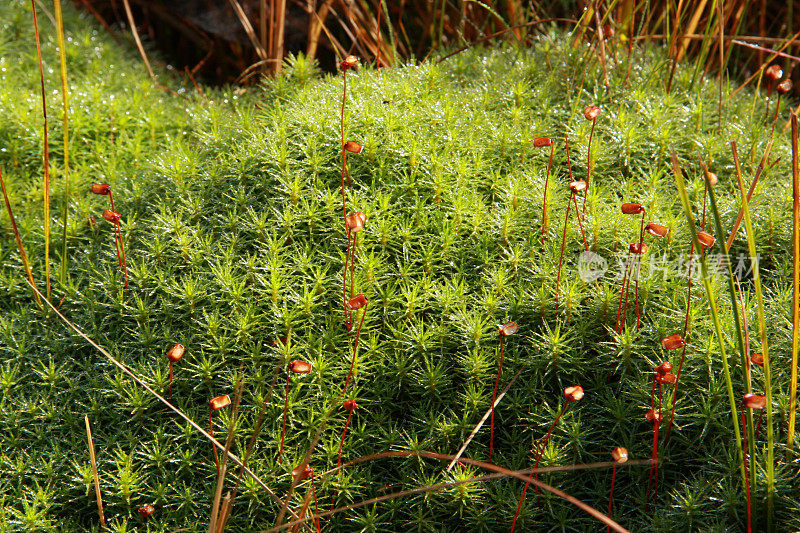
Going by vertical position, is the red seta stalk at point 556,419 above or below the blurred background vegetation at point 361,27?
below

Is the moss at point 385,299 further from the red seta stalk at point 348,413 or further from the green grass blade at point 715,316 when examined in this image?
the green grass blade at point 715,316

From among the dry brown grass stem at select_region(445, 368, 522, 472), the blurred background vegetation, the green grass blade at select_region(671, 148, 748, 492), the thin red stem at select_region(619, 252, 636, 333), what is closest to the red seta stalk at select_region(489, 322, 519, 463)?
the dry brown grass stem at select_region(445, 368, 522, 472)

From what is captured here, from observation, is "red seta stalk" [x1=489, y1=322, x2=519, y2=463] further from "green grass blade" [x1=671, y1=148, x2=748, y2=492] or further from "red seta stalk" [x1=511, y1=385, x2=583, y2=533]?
"green grass blade" [x1=671, y1=148, x2=748, y2=492]

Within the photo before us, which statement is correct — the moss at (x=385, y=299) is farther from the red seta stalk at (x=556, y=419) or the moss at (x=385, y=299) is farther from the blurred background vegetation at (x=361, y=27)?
the blurred background vegetation at (x=361, y=27)

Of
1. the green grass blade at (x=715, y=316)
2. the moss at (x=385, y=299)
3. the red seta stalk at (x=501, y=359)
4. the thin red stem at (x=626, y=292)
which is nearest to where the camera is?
the green grass blade at (x=715, y=316)

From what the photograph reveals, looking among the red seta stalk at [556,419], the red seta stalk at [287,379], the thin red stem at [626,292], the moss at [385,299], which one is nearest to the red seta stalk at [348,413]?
the moss at [385,299]

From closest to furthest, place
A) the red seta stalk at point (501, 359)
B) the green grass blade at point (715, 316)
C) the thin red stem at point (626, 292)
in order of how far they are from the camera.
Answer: the green grass blade at point (715, 316), the red seta stalk at point (501, 359), the thin red stem at point (626, 292)

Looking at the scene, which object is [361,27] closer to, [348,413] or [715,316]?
[348,413]

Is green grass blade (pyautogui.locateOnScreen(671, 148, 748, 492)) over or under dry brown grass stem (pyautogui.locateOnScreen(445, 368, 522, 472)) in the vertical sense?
over

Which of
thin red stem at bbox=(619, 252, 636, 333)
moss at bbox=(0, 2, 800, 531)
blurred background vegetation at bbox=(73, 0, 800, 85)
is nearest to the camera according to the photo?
moss at bbox=(0, 2, 800, 531)

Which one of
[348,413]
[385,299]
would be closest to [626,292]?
[385,299]

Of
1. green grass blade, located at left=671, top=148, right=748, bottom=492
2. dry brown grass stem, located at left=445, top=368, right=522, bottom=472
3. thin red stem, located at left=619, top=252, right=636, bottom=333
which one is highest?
green grass blade, located at left=671, top=148, right=748, bottom=492

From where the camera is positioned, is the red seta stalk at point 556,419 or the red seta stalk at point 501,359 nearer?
the red seta stalk at point 556,419

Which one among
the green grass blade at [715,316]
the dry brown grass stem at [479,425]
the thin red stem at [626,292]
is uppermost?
the green grass blade at [715,316]
